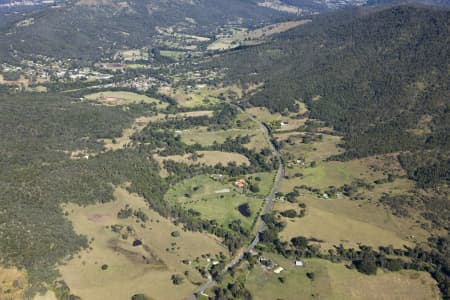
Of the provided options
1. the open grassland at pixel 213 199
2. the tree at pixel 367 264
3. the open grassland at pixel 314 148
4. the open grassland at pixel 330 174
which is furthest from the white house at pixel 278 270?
the open grassland at pixel 314 148

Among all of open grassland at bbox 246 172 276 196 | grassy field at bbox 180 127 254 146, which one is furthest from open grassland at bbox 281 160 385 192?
grassy field at bbox 180 127 254 146

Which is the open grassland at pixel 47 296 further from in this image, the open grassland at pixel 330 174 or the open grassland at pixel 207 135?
the open grassland at pixel 207 135

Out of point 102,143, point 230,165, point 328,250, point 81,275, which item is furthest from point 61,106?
point 328,250

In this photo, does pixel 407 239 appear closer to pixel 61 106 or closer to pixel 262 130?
pixel 262 130

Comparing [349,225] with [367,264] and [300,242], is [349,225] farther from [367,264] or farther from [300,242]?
[367,264]

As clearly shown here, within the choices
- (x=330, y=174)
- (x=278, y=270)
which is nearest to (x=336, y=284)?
(x=278, y=270)
